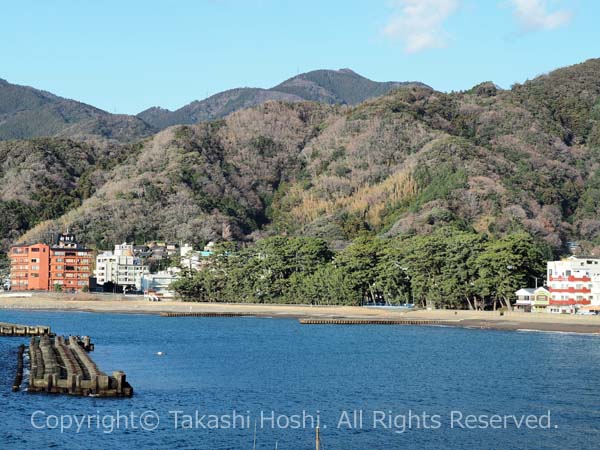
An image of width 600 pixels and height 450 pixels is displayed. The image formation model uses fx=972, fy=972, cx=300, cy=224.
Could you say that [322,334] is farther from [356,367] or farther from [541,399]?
[541,399]

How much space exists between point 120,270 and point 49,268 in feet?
38.6

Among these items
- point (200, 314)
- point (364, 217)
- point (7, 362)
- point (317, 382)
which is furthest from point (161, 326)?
point (364, 217)

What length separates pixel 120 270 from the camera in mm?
164875

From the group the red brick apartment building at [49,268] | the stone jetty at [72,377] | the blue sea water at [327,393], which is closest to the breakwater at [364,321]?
the blue sea water at [327,393]

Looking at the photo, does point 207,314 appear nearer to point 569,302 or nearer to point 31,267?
point 569,302

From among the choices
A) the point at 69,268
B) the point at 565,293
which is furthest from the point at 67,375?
the point at 69,268

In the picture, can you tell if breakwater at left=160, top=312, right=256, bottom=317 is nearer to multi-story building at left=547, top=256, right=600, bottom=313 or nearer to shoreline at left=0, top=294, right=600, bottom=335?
shoreline at left=0, top=294, right=600, bottom=335

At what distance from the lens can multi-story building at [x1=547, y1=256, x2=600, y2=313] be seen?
101875 millimetres

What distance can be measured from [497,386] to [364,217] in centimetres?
14314

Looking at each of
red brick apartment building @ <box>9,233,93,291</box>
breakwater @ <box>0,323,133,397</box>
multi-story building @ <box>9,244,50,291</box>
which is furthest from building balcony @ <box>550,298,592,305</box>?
multi-story building @ <box>9,244,50,291</box>

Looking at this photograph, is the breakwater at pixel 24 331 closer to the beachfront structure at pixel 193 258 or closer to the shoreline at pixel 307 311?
the shoreline at pixel 307 311

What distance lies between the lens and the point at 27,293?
153m

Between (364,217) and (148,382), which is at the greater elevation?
(364,217)

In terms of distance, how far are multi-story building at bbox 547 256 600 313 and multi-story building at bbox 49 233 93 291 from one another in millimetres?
83530
